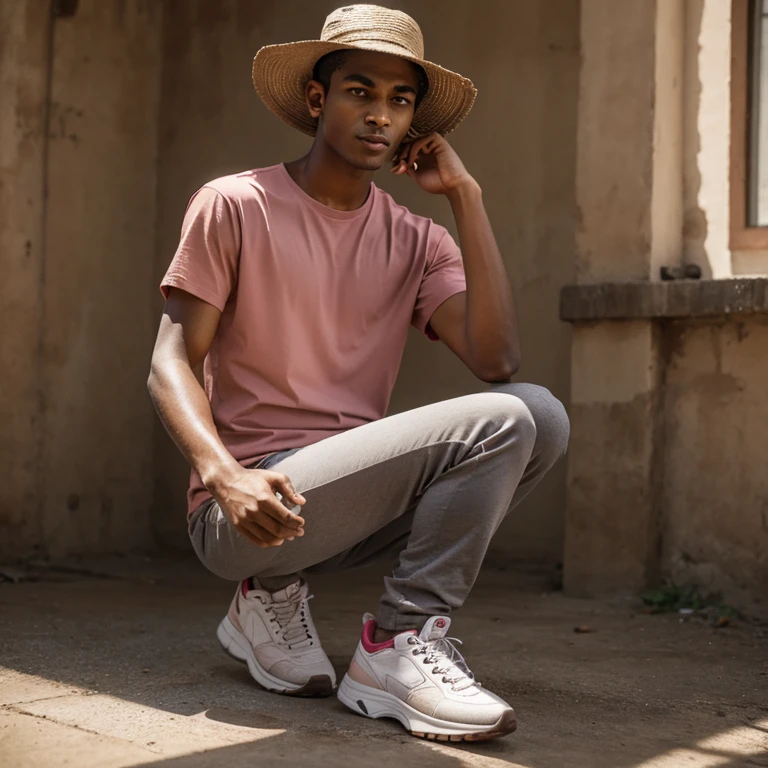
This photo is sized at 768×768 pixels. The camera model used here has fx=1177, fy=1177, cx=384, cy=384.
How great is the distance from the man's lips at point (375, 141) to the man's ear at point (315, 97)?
22cm

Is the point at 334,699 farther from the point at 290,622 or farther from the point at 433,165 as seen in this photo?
the point at 433,165

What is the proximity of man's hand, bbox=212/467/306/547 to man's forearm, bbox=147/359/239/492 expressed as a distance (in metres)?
0.06

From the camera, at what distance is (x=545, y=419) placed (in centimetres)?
265

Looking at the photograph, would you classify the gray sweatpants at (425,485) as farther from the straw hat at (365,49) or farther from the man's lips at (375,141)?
the straw hat at (365,49)

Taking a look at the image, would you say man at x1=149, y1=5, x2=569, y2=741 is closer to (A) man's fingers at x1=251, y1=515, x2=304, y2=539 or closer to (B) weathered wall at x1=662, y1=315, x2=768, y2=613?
(A) man's fingers at x1=251, y1=515, x2=304, y2=539

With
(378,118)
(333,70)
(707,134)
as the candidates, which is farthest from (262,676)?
(707,134)

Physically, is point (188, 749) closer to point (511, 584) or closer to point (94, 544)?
A: point (511, 584)

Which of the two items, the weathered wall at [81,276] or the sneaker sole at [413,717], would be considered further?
the weathered wall at [81,276]

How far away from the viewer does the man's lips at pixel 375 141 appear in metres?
2.87

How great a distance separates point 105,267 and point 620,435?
9.06ft

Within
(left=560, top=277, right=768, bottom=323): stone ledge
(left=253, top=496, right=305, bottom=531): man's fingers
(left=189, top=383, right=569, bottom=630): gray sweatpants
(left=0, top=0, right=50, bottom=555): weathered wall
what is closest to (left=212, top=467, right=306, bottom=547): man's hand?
(left=253, top=496, right=305, bottom=531): man's fingers

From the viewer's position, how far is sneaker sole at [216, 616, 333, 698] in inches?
108

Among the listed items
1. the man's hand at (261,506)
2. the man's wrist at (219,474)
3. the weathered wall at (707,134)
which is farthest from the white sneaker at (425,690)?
the weathered wall at (707,134)

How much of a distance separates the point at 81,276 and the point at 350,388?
10.2ft
